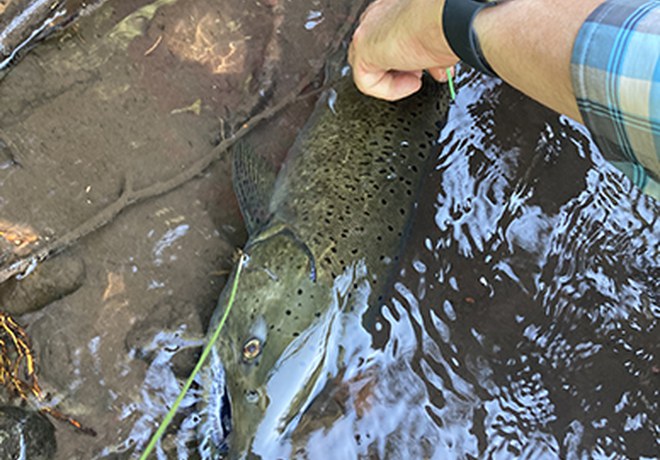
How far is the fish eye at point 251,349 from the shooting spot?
2971mm

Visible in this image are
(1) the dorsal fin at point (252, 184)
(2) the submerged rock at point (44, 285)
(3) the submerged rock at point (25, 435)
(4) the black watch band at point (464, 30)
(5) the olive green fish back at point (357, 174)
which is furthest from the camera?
(1) the dorsal fin at point (252, 184)

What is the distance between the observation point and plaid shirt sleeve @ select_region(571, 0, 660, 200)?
1729 mm

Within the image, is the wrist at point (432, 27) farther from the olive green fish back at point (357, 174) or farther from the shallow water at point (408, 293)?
the shallow water at point (408, 293)

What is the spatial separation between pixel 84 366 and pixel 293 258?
109cm

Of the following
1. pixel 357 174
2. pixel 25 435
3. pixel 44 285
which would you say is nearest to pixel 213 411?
pixel 25 435

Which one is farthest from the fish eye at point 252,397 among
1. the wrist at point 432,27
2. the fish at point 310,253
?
the wrist at point 432,27

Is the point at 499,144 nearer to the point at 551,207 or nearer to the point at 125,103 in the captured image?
the point at 551,207

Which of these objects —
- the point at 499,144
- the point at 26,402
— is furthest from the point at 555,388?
the point at 26,402

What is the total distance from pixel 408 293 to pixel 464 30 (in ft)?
4.77

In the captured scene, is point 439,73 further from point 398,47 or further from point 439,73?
point 398,47

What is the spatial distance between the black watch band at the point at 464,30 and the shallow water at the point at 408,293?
1168 millimetres

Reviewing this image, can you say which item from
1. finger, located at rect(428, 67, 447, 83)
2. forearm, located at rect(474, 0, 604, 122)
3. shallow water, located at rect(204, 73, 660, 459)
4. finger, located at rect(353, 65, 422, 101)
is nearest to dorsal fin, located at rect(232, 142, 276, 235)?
shallow water, located at rect(204, 73, 660, 459)

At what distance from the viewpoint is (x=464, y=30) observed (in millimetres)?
2404

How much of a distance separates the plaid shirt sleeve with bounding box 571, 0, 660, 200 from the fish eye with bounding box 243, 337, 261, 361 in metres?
1.69
